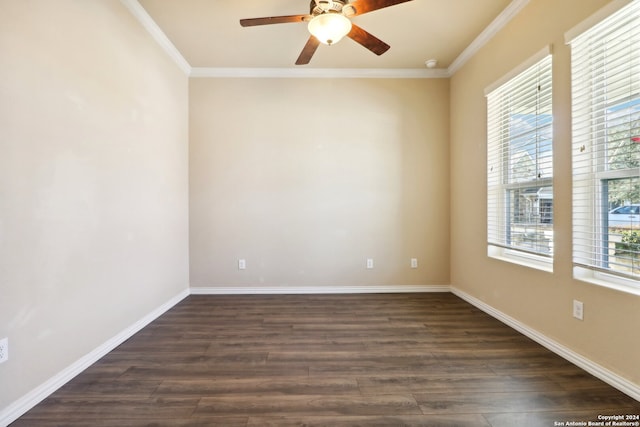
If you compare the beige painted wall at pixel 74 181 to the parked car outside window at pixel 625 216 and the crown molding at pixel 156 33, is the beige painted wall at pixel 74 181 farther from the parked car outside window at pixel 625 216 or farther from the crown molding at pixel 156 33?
the parked car outside window at pixel 625 216

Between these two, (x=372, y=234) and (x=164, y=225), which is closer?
(x=164, y=225)

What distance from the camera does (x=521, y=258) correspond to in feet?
8.29

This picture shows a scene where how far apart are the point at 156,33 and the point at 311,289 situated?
3.20 m

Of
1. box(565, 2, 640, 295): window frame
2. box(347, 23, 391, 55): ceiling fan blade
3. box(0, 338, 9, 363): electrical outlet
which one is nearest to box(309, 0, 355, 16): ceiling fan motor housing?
box(347, 23, 391, 55): ceiling fan blade

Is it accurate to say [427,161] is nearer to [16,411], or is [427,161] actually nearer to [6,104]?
[6,104]

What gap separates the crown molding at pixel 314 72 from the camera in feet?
11.4

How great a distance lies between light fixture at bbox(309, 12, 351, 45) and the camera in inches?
73.9

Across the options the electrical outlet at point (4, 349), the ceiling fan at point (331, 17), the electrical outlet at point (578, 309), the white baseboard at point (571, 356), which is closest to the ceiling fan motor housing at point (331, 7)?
the ceiling fan at point (331, 17)

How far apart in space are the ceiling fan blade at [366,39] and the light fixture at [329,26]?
0.12 metres

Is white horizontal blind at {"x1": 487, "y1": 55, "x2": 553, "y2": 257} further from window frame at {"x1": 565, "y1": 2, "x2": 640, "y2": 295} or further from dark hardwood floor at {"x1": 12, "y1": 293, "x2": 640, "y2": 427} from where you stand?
dark hardwood floor at {"x1": 12, "y1": 293, "x2": 640, "y2": 427}

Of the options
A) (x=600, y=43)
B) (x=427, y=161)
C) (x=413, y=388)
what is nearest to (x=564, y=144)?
(x=600, y=43)

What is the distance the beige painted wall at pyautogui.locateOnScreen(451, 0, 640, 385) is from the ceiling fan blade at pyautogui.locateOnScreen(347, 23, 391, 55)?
1.21 metres

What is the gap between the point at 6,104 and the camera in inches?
55.6

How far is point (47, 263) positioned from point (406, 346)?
244cm
